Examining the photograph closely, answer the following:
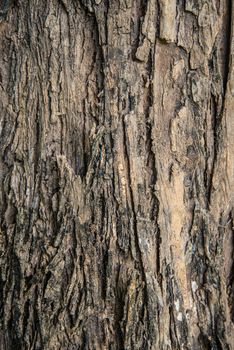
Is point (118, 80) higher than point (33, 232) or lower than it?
higher

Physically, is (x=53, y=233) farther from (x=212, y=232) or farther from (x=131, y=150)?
(x=212, y=232)

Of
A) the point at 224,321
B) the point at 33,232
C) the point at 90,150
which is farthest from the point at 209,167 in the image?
the point at 33,232

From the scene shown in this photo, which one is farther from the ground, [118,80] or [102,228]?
[118,80]

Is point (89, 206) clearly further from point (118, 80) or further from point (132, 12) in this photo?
point (132, 12)

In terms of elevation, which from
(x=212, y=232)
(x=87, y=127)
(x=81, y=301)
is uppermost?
(x=87, y=127)

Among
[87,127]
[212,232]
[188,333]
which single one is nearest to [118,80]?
[87,127]

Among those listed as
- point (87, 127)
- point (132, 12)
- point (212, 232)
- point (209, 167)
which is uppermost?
point (132, 12)

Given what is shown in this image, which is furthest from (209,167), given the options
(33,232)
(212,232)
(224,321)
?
(33,232)
